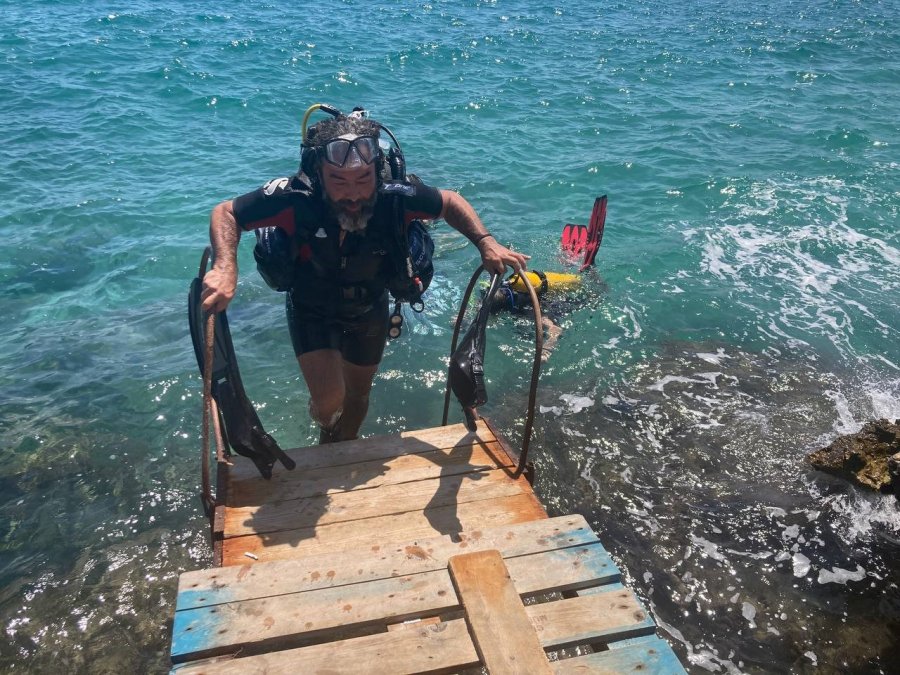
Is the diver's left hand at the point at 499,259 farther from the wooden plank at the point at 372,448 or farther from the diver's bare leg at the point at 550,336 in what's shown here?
the diver's bare leg at the point at 550,336

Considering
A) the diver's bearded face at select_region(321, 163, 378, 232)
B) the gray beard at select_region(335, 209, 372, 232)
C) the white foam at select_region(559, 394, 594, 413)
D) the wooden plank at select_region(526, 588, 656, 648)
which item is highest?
the diver's bearded face at select_region(321, 163, 378, 232)

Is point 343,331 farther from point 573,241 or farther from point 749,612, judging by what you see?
point 573,241

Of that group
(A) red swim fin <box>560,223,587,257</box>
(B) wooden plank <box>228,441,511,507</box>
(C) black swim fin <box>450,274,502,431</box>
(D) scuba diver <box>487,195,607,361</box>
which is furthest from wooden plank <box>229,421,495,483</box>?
(A) red swim fin <box>560,223,587,257</box>

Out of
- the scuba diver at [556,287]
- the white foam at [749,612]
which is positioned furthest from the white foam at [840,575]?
the scuba diver at [556,287]

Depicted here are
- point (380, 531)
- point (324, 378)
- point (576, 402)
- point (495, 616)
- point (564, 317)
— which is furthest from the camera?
point (564, 317)

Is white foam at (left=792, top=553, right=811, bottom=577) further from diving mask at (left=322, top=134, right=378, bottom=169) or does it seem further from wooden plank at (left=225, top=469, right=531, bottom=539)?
diving mask at (left=322, top=134, right=378, bottom=169)

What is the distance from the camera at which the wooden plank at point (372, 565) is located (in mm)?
3086

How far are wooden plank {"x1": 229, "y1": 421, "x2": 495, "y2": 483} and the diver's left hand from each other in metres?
1.25

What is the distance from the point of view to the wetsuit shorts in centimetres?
480

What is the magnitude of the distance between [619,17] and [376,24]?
10.2 meters

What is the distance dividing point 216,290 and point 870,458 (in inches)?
224

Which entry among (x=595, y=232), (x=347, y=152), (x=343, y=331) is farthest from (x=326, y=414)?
(x=595, y=232)

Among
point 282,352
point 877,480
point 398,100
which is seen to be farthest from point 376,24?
point 877,480

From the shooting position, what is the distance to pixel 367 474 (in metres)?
4.16
